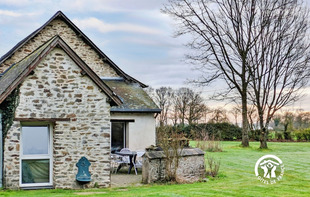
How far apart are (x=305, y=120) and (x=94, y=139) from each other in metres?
47.9

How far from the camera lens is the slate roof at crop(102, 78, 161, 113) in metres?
20.9

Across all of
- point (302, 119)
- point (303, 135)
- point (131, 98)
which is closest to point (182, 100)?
point (303, 135)

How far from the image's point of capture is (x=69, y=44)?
21.8 meters

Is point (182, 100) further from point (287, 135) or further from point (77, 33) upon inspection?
point (77, 33)

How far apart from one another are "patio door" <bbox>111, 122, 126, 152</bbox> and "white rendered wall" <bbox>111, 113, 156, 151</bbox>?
26 centimetres

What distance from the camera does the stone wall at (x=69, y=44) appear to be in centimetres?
1989

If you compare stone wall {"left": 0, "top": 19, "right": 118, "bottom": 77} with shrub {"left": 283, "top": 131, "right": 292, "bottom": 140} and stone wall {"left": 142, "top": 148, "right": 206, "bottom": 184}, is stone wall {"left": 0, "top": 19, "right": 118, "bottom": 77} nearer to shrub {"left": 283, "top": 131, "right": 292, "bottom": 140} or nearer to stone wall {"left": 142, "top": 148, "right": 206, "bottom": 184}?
stone wall {"left": 142, "top": 148, "right": 206, "bottom": 184}

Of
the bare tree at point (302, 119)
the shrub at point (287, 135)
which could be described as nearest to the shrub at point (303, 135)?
the shrub at point (287, 135)

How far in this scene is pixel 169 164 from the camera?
14.9m

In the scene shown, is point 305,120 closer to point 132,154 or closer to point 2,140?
point 132,154

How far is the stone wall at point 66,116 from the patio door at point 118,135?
7.31 m

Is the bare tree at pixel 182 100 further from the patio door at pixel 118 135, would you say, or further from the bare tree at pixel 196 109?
the patio door at pixel 118 135

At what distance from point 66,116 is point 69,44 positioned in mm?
9002

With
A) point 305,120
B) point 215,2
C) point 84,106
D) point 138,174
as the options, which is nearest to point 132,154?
point 138,174
